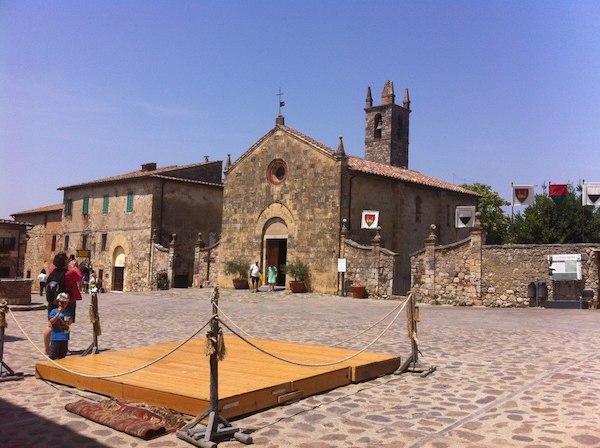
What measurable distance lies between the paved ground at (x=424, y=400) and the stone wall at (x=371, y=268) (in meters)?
11.3

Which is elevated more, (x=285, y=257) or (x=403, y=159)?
(x=403, y=159)

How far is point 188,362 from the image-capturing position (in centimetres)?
734

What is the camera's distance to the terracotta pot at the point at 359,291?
24.4 meters

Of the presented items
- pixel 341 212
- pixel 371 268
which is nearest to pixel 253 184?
pixel 341 212

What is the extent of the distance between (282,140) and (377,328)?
1705cm

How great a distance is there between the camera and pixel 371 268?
2456cm

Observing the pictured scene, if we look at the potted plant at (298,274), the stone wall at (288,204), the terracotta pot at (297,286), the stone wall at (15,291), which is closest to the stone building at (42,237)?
the stone wall at (288,204)

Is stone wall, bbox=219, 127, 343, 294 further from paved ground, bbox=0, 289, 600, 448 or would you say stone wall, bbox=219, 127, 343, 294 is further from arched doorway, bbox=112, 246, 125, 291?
paved ground, bbox=0, 289, 600, 448

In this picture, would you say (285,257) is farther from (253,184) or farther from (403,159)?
(403,159)

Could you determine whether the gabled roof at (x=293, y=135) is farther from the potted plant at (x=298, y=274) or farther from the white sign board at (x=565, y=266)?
the white sign board at (x=565, y=266)

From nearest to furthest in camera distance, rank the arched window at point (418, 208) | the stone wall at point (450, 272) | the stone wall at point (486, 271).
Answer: the stone wall at point (486, 271) → the stone wall at point (450, 272) → the arched window at point (418, 208)

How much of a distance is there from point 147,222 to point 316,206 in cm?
1193

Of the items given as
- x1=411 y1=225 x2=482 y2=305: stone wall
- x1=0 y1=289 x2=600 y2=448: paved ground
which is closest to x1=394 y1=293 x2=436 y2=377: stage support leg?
x1=0 y1=289 x2=600 y2=448: paved ground

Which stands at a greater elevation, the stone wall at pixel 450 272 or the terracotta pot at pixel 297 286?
the stone wall at pixel 450 272
